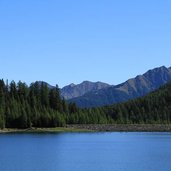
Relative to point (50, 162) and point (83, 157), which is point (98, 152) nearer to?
point (83, 157)

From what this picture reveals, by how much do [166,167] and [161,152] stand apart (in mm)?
29965

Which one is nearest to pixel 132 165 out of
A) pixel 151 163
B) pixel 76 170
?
pixel 151 163

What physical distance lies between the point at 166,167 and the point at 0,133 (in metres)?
119

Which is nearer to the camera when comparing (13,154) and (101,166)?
(101,166)

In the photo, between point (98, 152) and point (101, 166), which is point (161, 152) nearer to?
point (98, 152)

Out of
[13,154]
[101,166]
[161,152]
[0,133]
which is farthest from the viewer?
[0,133]

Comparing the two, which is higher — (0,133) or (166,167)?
(0,133)

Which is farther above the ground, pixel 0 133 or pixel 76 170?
pixel 0 133

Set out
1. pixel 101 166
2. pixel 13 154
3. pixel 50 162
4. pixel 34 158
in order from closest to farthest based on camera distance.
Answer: pixel 101 166, pixel 50 162, pixel 34 158, pixel 13 154

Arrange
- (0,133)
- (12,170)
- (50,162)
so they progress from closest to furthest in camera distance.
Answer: (12,170) → (50,162) → (0,133)

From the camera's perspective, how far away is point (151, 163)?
305 ft

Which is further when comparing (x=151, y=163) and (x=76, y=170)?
(x=151, y=163)

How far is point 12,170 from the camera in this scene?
269 ft


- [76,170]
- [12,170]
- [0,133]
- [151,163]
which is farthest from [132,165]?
[0,133]
